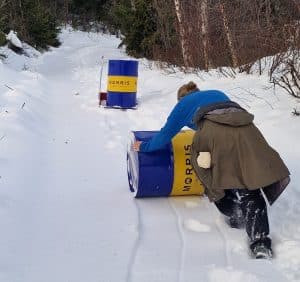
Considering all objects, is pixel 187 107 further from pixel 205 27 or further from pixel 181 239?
pixel 205 27

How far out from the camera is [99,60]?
68.7 ft

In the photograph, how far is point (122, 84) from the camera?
9188mm

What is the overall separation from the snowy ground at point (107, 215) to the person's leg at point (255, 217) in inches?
4.9

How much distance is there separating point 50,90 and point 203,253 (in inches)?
341

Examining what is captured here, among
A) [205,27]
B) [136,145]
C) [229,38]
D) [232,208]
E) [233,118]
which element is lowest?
[232,208]

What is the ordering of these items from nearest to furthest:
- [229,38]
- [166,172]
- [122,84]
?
1. [166,172]
2. [122,84]
3. [229,38]

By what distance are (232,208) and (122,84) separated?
230 inches

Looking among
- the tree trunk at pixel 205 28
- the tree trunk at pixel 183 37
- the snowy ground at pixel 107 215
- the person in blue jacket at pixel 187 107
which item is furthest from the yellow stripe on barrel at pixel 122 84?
the person in blue jacket at pixel 187 107

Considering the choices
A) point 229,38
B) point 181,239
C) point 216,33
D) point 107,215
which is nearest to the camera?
point 181,239

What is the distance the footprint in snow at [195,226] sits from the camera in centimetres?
384

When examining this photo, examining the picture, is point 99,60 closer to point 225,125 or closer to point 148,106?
point 148,106

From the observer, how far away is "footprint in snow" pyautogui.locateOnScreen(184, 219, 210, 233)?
3842 mm

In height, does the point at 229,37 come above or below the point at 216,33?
below

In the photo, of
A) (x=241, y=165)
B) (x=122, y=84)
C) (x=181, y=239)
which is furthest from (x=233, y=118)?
(x=122, y=84)
